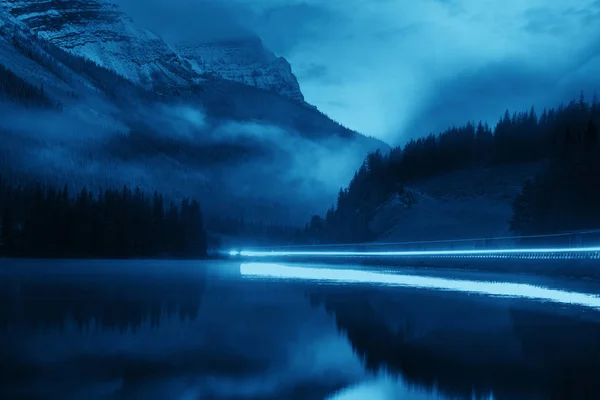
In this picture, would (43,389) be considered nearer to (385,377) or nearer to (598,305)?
(385,377)

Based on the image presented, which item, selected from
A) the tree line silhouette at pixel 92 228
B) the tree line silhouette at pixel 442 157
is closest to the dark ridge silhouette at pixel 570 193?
the tree line silhouette at pixel 442 157

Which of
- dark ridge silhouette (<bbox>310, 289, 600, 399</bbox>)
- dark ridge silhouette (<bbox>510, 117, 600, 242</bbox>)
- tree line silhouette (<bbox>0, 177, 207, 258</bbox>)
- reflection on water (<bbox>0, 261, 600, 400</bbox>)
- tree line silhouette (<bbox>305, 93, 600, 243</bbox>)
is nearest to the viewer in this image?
reflection on water (<bbox>0, 261, 600, 400</bbox>)

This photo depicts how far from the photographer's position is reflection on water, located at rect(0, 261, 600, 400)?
8.21 meters

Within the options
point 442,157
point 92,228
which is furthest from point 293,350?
point 442,157

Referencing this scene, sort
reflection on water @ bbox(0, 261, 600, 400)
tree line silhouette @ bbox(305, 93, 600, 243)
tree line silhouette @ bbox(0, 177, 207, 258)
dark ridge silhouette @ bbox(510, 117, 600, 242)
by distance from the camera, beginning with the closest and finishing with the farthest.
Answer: reflection on water @ bbox(0, 261, 600, 400) < dark ridge silhouette @ bbox(510, 117, 600, 242) < tree line silhouette @ bbox(0, 177, 207, 258) < tree line silhouette @ bbox(305, 93, 600, 243)

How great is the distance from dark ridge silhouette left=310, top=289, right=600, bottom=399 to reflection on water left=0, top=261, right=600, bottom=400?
0.08ft

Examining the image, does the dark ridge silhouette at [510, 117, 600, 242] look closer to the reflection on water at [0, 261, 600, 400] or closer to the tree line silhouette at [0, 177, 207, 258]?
the reflection on water at [0, 261, 600, 400]

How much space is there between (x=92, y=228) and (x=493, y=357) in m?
123

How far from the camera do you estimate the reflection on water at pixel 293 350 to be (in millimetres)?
8211

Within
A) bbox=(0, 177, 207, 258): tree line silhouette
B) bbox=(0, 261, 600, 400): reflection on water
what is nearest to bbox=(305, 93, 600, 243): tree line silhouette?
bbox=(0, 177, 207, 258): tree line silhouette

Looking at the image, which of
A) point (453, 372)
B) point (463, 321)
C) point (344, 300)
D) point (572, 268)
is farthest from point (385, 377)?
point (572, 268)

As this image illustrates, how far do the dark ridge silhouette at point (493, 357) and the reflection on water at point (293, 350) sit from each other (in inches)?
0.9

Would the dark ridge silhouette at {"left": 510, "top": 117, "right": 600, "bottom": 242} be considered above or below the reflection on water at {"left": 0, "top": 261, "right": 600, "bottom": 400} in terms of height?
above

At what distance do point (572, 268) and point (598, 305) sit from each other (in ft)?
74.6
